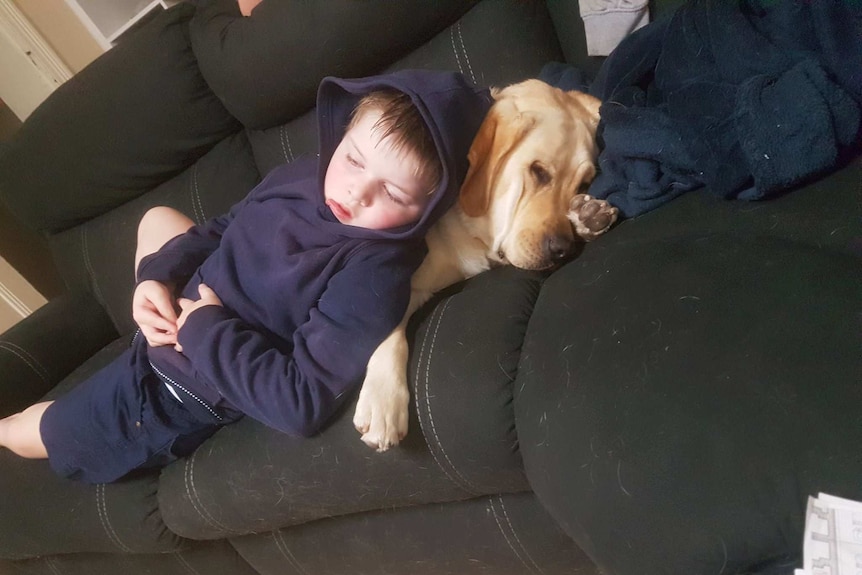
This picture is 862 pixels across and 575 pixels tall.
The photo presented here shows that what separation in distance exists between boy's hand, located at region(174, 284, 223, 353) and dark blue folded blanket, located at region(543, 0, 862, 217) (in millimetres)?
782

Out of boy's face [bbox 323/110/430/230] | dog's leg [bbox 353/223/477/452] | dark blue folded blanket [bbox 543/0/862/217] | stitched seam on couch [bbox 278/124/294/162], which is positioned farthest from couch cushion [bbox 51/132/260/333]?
dark blue folded blanket [bbox 543/0/862/217]

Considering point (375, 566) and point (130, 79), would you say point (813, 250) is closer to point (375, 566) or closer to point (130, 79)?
point (375, 566)

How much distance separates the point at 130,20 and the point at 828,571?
9.01ft

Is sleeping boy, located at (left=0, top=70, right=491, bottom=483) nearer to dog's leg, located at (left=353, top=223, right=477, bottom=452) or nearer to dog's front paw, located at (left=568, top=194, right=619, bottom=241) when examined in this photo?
dog's leg, located at (left=353, top=223, right=477, bottom=452)

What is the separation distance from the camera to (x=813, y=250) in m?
0.79

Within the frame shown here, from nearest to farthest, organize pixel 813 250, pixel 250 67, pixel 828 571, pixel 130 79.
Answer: pixel 828 571 < pixel 813 250 < pixel 250 67 < pixel 130 79

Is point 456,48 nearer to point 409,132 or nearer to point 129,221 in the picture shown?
point 409,132

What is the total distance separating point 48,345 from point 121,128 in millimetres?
705

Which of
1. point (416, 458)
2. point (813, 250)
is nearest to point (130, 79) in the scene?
point (416, 458)

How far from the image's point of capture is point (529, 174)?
1.17 metres

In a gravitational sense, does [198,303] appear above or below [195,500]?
above

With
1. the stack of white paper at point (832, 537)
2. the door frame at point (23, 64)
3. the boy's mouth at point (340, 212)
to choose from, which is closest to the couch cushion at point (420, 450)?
the boy's mouth at point (340, 212)

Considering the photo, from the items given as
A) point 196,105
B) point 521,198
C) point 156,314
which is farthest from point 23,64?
point 521,198

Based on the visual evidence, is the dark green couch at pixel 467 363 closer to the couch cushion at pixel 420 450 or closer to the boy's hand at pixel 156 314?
the couch cushion at pixel 420 450
